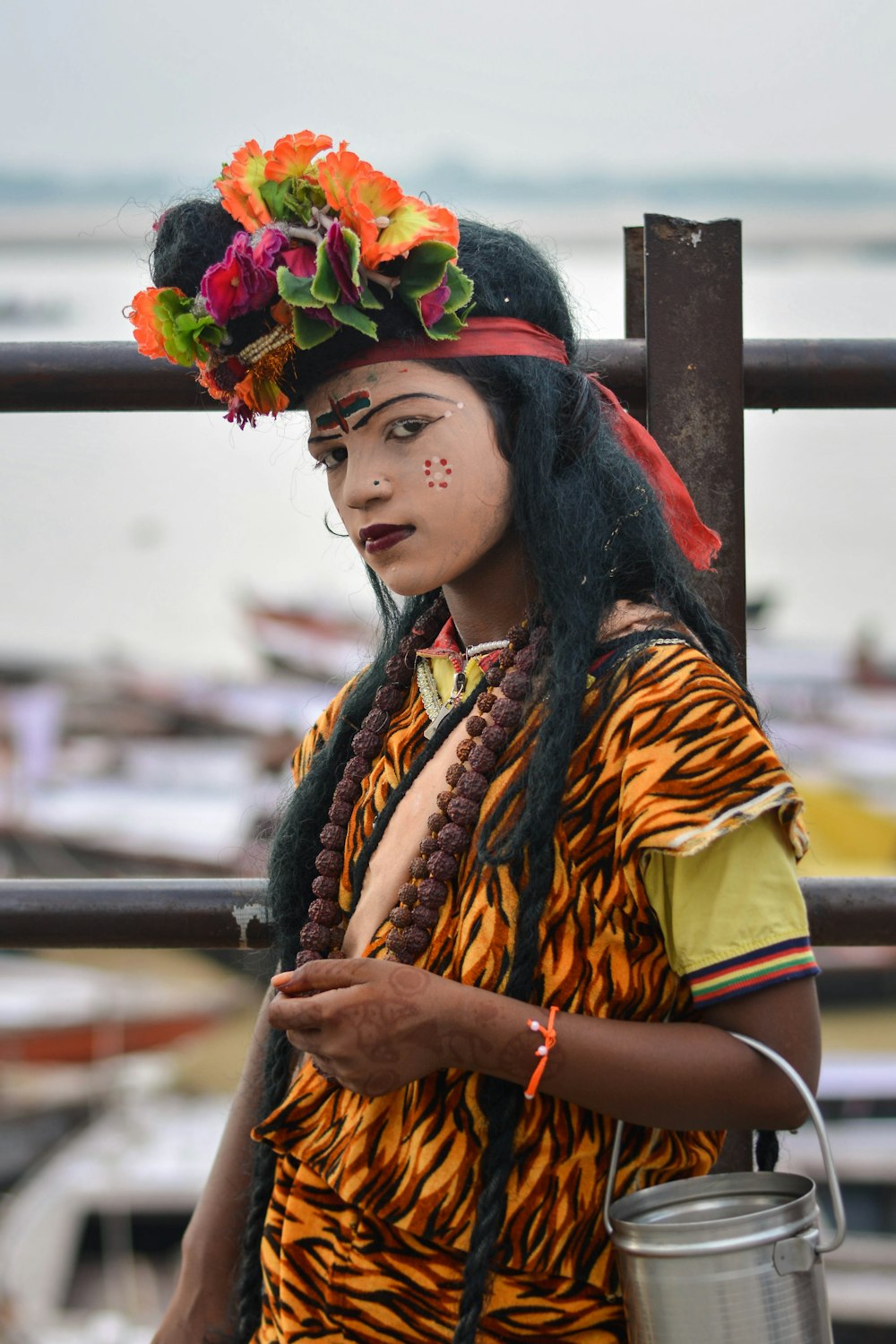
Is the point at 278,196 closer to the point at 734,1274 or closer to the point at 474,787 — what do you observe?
the point at 474,787

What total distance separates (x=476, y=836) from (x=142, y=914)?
0.42 m

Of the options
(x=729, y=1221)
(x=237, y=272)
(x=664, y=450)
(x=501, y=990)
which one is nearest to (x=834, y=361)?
(x=664, y=450)

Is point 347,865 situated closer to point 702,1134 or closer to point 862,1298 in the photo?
point 702,1134

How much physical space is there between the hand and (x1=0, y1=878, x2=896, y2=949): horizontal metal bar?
0.98 feet

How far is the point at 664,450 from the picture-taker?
1.41m

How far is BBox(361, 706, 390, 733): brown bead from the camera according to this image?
1.37 meters

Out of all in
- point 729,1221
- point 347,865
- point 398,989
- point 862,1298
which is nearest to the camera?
point 729,1221

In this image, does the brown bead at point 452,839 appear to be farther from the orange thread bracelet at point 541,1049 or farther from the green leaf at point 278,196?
the green leaf at point 278,196

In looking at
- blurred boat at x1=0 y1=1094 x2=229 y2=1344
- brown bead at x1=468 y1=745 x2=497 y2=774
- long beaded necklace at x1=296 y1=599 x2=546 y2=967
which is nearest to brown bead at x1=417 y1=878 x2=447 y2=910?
long beaded necklace at x1=296 y1=599 x2=546 y2=967

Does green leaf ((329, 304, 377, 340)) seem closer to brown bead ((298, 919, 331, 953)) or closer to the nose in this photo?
the nose

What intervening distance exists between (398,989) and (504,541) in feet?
1.44

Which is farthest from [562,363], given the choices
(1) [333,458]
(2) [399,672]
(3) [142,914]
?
(3) [142,914]

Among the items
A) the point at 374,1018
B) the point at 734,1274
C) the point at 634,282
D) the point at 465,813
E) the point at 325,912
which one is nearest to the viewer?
the point at 734,1274

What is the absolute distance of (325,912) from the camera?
1282 mm
